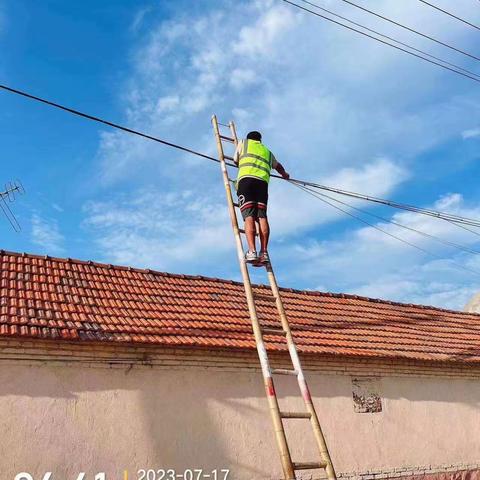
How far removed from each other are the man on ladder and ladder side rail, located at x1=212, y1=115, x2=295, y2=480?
0.49ft

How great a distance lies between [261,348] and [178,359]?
289 centimetres

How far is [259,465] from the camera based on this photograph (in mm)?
7297

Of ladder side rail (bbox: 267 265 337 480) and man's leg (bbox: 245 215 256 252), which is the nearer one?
ladder side rail (bbox: 267 265 337 480)

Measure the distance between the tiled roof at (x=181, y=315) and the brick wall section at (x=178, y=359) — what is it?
0.52 ft

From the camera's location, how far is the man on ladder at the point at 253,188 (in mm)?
5797

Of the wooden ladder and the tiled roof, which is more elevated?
the tiled roof

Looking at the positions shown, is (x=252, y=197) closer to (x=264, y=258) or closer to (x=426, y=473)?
(x=264, y=258)

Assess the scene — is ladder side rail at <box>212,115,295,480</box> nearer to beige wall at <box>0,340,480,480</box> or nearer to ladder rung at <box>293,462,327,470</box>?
ladder rung at <box>293,462,327,470</box>

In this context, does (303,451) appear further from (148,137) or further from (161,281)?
(148,137)

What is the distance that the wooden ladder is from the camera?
13.3ft

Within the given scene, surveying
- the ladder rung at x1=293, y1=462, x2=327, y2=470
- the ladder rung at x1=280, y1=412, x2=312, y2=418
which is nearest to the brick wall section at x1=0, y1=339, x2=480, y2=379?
the ladder rung at x1=280, y1=412, x2=312, y2=418

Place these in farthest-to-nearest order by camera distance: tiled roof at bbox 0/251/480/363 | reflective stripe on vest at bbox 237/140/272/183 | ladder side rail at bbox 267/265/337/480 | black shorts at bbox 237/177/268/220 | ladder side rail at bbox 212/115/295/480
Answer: tiled roof at bbox 0/251/480/363, reflective stripe on vest at bbox 237/140/272/183, black shorts at bbox 237/177/268/220, ladder side rail at bbox 267/265/337/480, ladder side rail at bbox 212/115/295/480

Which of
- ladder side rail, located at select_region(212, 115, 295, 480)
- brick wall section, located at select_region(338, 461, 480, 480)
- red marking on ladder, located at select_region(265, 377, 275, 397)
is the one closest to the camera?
ladder side rail, located at select_region(212, 115, 295, 480)

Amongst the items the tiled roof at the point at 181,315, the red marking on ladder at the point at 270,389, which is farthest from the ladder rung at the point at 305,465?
the tiled roof at the point at 181,315
